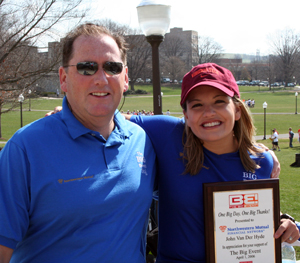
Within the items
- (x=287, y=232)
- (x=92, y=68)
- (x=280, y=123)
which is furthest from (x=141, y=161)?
(x=280, y=123)

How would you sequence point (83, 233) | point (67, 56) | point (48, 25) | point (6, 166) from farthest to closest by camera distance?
point (48, 25)
point (67, 56)
point (83, 233)
point (6, 166)

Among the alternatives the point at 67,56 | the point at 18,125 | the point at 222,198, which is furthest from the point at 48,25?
the point at 18,125

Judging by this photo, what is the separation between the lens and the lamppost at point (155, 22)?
5.55 meters

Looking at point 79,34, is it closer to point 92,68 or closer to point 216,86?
point 92,68

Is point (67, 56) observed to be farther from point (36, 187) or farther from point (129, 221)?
point (129, 221)

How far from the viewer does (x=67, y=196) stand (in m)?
2.05

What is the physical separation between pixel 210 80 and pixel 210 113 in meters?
0.26

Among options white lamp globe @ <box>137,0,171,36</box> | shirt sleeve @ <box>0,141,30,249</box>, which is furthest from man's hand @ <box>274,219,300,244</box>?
white lamp globe @ <box>137,0,171,36</box>

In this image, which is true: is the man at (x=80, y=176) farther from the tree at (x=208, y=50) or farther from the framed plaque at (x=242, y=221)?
the tree at (x=208, y=50)

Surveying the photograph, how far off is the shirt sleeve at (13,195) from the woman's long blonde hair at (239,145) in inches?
48.3

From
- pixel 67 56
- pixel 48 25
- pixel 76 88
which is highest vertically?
pixel 48 25

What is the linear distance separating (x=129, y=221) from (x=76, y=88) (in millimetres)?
991

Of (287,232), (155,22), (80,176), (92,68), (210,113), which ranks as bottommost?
(287,232)

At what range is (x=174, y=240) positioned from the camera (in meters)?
2.68
